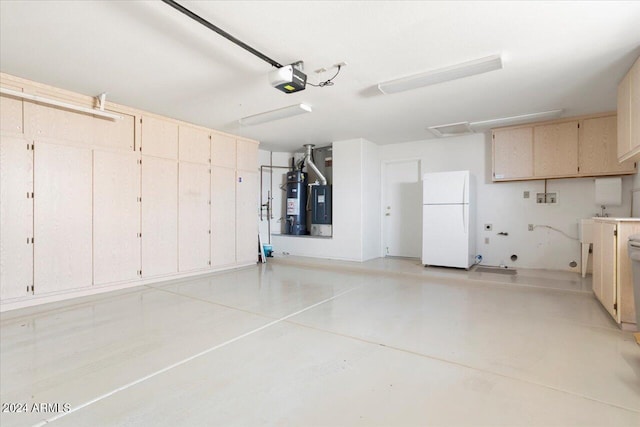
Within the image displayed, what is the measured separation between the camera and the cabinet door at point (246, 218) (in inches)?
232

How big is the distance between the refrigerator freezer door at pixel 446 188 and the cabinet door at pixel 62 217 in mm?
5072

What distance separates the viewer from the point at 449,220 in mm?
5082

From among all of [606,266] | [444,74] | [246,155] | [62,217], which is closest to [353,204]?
[246,155]

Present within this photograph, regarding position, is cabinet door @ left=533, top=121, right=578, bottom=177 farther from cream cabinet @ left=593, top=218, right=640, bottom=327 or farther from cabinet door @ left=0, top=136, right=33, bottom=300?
cabinet door @ left=0, top=136, right=33, bottom=300

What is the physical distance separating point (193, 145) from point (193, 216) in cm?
121

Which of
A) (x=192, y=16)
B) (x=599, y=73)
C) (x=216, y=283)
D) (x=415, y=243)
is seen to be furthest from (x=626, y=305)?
(x=216, y=283)

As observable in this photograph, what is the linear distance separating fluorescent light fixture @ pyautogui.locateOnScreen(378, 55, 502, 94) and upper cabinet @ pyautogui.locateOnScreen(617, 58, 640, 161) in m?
1.29

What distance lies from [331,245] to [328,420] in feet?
15.7

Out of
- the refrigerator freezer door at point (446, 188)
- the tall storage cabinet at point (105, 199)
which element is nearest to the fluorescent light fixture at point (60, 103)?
the tall storage cabinet at point (105, 199)

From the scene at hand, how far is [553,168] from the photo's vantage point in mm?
4746

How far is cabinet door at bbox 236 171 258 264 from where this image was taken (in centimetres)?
589

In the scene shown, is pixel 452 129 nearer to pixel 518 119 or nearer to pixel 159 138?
pixel 518 119

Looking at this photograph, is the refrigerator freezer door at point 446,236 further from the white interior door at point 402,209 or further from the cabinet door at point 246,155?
the cabinet door at point 246,155

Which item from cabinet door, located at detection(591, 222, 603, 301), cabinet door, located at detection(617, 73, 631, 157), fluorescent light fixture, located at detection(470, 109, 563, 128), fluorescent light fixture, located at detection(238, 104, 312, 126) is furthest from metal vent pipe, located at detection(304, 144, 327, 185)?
cabinet door, located at detection(617, 73, 631, 157)
